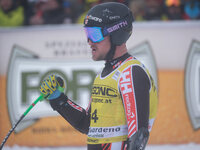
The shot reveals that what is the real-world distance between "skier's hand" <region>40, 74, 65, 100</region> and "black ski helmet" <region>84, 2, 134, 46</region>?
24.4 inches

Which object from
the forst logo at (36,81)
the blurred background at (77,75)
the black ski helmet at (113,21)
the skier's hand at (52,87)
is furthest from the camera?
the forst logo at (36,81)

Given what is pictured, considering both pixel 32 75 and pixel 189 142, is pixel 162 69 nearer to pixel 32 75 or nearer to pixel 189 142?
pixel 189 142

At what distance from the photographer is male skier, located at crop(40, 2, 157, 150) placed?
8.73 feet

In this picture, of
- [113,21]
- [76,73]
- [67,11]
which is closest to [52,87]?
[113,21]

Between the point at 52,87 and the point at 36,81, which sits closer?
the point at 52,87

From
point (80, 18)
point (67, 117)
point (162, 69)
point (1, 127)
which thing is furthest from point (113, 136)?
point (80, 18)

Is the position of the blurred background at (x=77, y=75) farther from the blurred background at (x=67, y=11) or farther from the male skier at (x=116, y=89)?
the male skier at (x=116, y=89)

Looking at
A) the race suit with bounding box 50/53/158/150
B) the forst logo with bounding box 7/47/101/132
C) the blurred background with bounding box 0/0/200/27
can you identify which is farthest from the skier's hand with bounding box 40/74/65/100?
the blurred background with bounding box 0/0/200/27

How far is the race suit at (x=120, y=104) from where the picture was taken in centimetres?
265

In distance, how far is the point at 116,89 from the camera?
2.79 m

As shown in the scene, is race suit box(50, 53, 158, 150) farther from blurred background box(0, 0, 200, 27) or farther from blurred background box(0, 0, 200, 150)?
blurred background box(0, 0, 200, 27)

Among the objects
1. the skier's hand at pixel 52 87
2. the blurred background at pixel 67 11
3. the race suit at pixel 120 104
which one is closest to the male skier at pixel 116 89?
the race suit at pixel 120 104

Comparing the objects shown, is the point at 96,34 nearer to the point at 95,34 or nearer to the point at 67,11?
the point at 95,34

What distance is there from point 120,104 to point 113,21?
64 centimetres
